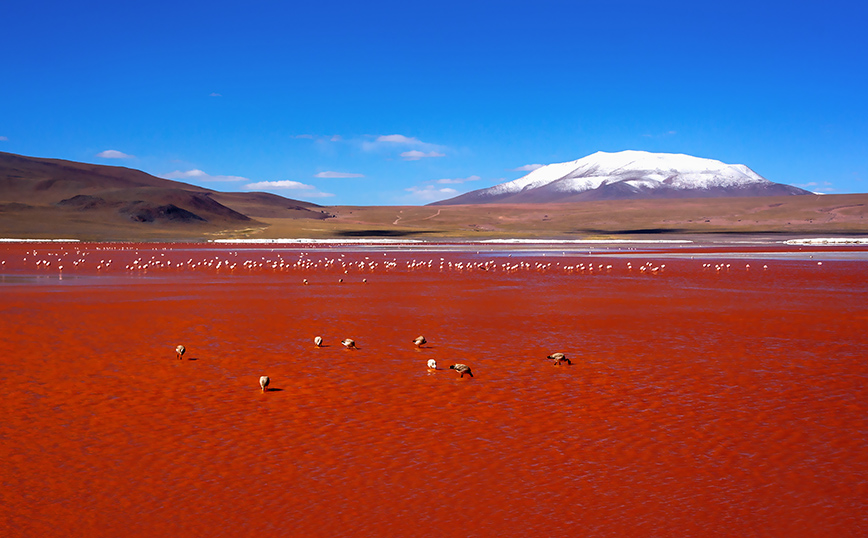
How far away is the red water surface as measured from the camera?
6344 millimetres

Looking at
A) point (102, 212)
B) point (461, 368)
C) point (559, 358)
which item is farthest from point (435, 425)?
point (102, 212)

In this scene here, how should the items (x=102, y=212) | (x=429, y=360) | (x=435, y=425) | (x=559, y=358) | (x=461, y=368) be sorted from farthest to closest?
(x=102, y=212) → (x=559, y=358) → (x=429, y=360) → (x=461, y=368) → (x=435, y=425)

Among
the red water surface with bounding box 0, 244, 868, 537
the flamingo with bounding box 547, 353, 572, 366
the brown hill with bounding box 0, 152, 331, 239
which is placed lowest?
the red water surface with bounding box 0, 244, 868, 537

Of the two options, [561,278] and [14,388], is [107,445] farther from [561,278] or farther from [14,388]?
[561,278]

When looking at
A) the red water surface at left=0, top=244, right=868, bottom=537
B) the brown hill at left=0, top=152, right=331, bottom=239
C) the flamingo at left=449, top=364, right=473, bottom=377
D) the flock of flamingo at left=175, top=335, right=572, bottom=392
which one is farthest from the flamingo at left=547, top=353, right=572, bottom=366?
the brown hill at left=0, top=152, right=331, bottom=239

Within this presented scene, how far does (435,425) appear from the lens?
28.8 feet

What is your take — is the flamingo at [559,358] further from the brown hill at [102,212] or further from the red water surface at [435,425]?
the brown hill at [102,212]

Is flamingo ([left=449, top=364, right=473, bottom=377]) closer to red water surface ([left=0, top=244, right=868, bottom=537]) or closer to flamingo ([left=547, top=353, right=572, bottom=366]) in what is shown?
→ red water surface ([left=0, top=244, right=868, bottom=537])

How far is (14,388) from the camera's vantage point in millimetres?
10406

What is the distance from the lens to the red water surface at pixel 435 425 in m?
6.34

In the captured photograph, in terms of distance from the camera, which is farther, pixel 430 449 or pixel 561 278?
pixel 561 278

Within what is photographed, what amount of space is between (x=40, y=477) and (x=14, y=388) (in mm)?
3919

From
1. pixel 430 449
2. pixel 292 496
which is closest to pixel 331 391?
pixel 430 449

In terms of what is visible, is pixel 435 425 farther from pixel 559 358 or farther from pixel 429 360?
pixel 559 358
